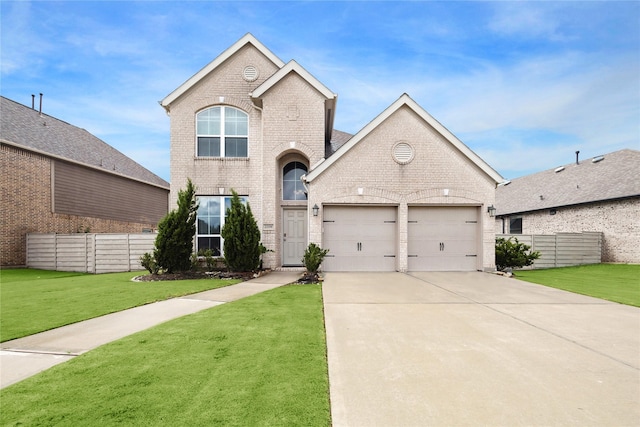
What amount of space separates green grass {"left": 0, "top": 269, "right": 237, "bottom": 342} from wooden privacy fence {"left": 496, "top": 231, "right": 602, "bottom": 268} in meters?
14.2

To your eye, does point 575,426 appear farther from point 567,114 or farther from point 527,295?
point 567,114

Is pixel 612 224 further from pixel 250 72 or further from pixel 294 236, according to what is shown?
pixel 250 72

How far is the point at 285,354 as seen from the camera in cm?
398

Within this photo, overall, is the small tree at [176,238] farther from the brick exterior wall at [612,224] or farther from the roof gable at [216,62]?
the brick exterior wall at [612,224]

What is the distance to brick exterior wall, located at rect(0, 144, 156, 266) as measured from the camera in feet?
50.0

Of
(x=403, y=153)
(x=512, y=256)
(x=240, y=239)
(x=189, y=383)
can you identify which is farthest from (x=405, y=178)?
(x=189, y=383)

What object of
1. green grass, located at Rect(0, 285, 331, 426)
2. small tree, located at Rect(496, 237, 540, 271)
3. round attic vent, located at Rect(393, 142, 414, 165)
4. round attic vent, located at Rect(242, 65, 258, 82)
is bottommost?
green grass, located at Rect(0, 285, 331, 426)

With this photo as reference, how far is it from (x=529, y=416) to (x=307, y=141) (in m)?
11.7

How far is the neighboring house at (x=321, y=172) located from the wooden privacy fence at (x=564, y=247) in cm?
459

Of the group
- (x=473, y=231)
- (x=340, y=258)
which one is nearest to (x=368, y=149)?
(x=340, y=258)

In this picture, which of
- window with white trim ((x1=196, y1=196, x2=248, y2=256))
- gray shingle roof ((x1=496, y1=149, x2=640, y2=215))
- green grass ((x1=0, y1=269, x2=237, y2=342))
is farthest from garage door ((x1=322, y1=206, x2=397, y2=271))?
gray shingle roof ((x1=496, y1=149, x2=640, y2=215))

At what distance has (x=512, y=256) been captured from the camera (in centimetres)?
1236

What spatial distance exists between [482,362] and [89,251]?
654 inches

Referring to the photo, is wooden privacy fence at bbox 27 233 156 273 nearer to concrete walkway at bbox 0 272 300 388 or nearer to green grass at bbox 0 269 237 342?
green grass at bbox 0 269 237 342
